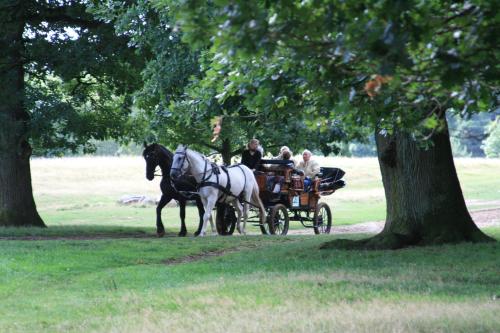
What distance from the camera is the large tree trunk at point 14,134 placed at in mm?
23672

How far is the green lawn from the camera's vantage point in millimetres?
9562

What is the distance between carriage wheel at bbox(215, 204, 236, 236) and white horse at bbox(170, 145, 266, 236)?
362 mm

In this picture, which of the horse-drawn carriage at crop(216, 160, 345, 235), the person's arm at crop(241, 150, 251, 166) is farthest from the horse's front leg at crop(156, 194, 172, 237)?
the person's arm at crop(241, 150, 251, 166)

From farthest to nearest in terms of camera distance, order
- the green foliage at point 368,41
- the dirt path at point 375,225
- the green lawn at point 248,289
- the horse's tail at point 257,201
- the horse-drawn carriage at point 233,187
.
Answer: the dirt path at point 375,225 → the horse's tail at point 257,201 → the horse-drawn carriage at point 233,187 → the green lawn at point 248,289 → the green foliage at point 368,41

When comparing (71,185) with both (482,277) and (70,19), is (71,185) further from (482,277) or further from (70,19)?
(482,277)

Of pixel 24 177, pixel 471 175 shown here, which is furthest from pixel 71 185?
pixel 24 177

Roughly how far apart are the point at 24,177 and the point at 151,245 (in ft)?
26.8

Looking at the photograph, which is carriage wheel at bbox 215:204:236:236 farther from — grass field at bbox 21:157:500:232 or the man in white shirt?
grass field at bbox 21:157:500:232

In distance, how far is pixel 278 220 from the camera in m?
24.2

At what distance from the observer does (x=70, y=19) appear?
968 inches

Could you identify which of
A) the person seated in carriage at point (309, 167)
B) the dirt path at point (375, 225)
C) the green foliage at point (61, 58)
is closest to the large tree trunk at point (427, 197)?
the person seated in carriage at point (309, 167)

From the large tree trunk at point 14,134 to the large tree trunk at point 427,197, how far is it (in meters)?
10.2

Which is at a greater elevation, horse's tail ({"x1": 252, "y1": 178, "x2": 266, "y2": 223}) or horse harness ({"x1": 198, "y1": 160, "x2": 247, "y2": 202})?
horse harness ({"x1": 198, "y1": 160, "x2": 247, "y2": 202})

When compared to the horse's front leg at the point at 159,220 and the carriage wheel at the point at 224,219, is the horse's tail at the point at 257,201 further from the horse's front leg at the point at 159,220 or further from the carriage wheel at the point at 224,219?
the horse's front leg at the point at 159,220
